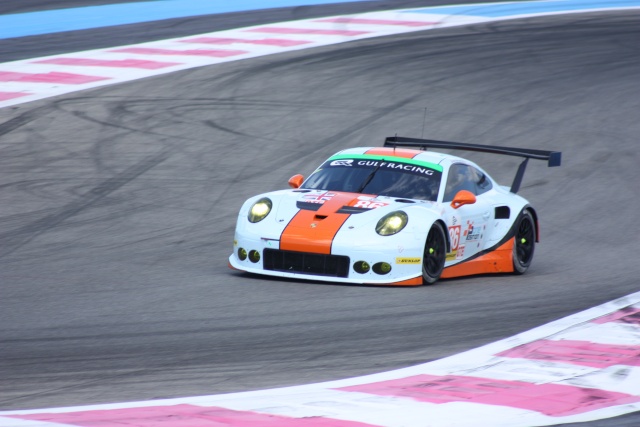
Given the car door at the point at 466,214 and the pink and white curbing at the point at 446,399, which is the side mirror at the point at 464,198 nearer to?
the car door at the point at 466,214

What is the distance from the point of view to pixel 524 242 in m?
10.8

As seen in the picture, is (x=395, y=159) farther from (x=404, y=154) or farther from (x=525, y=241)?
(x=525, y=241)

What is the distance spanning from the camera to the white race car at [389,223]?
9016mm

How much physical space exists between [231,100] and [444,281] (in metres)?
7.48

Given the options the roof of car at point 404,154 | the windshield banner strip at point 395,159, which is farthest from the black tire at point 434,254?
the roof of car at point 404,154

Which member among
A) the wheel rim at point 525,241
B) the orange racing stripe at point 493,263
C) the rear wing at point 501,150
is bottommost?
the orange racing stripe at point 493,263

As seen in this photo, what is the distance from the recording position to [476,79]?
18031 millimetres

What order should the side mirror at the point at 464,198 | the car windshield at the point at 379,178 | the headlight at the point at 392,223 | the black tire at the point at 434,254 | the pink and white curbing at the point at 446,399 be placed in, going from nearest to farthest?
the pink and white curbing at the point at 446,399 → the headlight at the point at 392,223 → the black tire at the point at 434,254 → the side mirror at the point at 464,198 → the car windshield at the point at 379,178

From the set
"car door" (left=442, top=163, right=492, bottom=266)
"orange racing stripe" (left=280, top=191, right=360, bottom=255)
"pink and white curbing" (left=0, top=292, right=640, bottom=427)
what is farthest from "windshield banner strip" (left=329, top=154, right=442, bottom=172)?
"pink and white curbing" (left=0, top=292, right=640, bottom=427)

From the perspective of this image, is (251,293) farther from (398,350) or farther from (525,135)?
(525,135)

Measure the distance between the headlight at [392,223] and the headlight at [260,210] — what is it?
1.00 meters

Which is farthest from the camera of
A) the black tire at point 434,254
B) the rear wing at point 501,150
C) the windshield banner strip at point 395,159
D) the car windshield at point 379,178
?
the rear wing at point 501,150

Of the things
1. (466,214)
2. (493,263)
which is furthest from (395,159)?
(493,263)

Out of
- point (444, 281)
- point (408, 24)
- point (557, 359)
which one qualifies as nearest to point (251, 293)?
point (444, 281)
